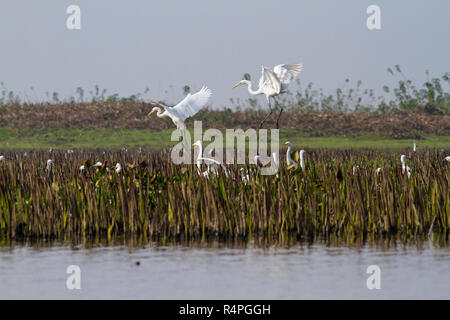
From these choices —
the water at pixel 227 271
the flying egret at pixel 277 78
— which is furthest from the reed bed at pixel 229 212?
the flying egret at pixel 277 78

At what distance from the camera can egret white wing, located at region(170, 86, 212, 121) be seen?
68.1 ft

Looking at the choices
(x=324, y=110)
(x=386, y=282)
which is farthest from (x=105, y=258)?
(x=324, y=110)

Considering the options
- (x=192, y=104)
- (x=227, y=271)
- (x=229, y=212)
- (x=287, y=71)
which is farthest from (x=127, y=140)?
(x=227, y=271)

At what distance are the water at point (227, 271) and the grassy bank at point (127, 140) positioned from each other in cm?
2754

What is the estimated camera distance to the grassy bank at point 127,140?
38562 millimetres

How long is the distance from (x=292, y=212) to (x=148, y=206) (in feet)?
6.90

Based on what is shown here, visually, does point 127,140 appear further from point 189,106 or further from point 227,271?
point 227,271

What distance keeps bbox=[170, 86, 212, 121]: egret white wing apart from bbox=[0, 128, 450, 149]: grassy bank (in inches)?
666

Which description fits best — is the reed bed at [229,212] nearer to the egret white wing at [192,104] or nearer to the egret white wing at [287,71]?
the egret white wing at [192,104]

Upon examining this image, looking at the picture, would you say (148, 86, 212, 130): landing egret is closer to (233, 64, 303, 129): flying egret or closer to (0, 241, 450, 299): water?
(233, 64, 303, 129): flying egret

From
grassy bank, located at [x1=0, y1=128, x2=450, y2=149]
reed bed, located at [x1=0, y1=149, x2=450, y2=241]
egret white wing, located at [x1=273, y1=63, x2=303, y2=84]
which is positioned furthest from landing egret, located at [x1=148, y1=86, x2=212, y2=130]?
grassy bank, located at [x1=0, y1=128, x2=450, y2=149]

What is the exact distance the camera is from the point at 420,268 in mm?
9180

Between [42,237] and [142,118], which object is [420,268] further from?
[142,118]

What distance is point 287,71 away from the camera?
2192 centimetres
